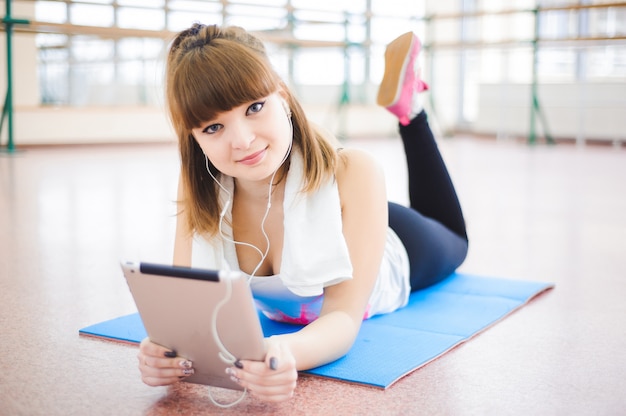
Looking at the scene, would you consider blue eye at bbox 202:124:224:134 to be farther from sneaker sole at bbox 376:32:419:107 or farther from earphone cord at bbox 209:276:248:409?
sneaker sole at bbox 376:32:419:107

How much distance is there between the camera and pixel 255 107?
1.04 m

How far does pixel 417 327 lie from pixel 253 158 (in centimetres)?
50

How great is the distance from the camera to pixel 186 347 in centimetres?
98

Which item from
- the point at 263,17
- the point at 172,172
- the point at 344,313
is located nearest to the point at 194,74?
the point at 344,313

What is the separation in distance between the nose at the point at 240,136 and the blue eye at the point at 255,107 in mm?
21

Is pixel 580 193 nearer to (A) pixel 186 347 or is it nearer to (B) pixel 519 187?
(B) pixel 519 187

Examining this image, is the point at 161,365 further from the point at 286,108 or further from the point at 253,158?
the point at 286,108

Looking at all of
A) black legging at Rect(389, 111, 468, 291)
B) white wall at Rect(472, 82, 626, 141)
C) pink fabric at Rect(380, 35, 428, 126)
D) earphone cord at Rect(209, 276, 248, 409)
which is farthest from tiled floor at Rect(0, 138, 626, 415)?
white wall at Rect(472, 82, 626, 141)

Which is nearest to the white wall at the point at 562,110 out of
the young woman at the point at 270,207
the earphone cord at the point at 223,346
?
the young woman at the point at 270,207

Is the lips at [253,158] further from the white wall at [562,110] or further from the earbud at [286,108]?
the white wall at [562,110]

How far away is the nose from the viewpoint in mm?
1021

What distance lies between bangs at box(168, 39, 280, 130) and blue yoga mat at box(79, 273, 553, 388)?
1.34ft

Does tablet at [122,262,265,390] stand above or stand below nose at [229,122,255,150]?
below

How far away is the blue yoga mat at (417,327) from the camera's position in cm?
114
